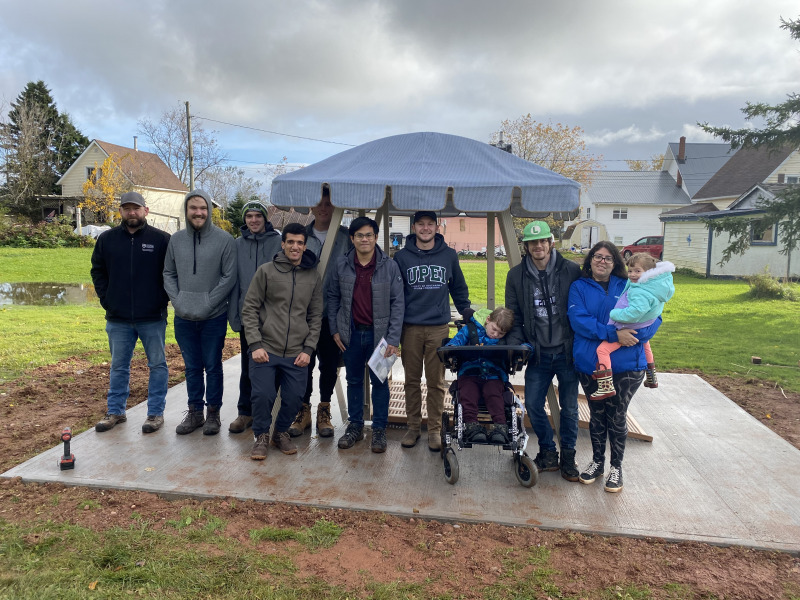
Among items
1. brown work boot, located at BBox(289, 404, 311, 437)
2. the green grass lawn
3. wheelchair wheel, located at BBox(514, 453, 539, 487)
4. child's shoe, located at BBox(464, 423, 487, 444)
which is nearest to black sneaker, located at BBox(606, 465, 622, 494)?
wheelchair wheel, located at BBox(514, 453, 539, 487)

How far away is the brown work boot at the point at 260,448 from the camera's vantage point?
4.29 m

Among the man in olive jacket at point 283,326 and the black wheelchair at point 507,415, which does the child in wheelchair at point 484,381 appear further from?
the man in olive jacket at point 283,326

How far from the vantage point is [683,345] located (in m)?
9.42

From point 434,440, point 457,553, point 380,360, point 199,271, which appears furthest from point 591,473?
point 199,271

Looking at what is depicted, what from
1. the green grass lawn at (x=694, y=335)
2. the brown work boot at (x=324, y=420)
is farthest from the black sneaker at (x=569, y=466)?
the green grass lawn at (x=694, y=335)

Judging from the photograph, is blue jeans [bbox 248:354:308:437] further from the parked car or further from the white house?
the white house

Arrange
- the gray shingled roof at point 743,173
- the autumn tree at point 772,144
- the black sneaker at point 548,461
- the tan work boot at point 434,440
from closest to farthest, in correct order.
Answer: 1. the black sneaker at point 548,461
2. the tan work boot at point 434,440
3. the autumn tree at point 772,144
4. the gray shingled roof at point 743,173

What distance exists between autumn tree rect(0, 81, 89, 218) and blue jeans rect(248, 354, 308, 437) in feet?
136

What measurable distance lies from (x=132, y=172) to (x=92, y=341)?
31.5 metres

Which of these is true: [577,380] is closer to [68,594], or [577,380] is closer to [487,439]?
[487,439]

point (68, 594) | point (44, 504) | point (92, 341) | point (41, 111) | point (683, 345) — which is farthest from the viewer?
point (41, 111)

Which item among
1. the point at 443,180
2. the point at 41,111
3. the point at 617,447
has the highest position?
the point at 41,111

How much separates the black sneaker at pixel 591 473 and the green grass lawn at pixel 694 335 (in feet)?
14.0

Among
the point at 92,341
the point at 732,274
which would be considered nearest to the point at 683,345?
the point at 92,341
